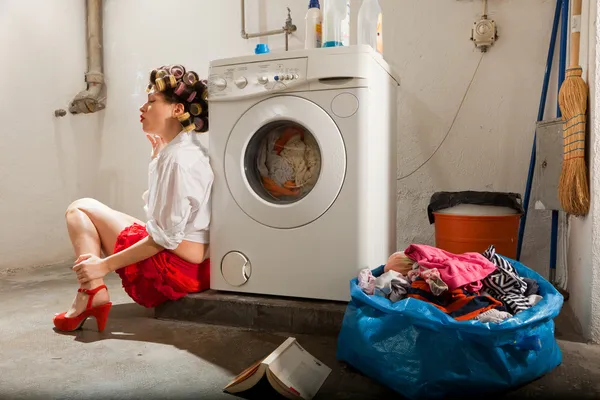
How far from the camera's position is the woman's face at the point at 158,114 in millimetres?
1820

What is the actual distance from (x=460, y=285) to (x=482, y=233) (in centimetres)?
79

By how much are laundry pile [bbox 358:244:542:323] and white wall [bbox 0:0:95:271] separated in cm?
227

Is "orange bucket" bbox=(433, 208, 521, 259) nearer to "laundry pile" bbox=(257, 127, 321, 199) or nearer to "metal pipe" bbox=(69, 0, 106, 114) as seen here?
"laundry pile" bbox=(257, 127, 321, 199)

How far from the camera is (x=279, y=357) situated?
119 centimetres

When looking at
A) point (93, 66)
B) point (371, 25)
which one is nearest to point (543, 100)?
point (371, 25)

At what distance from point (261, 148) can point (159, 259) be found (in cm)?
53

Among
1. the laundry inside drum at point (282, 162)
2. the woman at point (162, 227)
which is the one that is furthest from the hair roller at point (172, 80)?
the laundry inside drum at point (282, 162)

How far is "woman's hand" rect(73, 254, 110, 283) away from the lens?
1.66 meters

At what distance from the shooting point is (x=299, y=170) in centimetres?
173

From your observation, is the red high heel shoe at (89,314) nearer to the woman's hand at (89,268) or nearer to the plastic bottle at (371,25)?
the woman's hand at (89,268)

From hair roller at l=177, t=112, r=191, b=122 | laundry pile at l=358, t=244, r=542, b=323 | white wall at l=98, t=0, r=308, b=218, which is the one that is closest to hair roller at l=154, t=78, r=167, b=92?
hair roller at l=177, t=112, r=191, b=122

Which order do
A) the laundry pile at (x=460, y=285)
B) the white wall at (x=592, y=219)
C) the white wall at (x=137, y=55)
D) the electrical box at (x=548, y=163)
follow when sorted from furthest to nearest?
the white wall at (x=137, y=55) → the electrical box at (x=548, y=163) → the white wall at (x=592, y=219) → the laundry pile at (x=460, y=285)

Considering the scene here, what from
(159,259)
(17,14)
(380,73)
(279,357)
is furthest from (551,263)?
(17,14)

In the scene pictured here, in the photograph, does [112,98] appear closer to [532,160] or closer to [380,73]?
[380,73]
